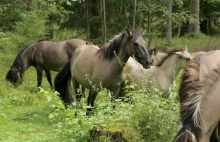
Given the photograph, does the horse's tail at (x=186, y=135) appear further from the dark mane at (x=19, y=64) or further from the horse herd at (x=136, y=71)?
the dark mane at (x=19, y=64)

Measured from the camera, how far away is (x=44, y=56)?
13016 millimetres

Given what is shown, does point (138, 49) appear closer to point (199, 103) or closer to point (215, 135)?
point (215, 135)

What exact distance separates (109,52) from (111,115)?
2224mm

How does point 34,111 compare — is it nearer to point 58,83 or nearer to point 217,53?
point 58,83

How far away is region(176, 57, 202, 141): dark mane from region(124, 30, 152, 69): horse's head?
256cm

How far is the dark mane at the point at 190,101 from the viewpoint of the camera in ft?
13.1

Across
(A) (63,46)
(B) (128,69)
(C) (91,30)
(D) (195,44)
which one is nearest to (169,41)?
(D) (195,44)

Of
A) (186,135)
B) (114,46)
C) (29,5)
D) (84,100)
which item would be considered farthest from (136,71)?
(29,5)

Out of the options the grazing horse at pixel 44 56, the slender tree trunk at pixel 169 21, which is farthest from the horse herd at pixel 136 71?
the slender tree trunk at pixel 169 21

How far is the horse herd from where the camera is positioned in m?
4.17

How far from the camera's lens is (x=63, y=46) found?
12.6 m

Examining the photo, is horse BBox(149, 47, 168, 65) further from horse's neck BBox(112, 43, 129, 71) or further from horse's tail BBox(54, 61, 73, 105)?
horse's tail BBox(54, 61, 73, 105)

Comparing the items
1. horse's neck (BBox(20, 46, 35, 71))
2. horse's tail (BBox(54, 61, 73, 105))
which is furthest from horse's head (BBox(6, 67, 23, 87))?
horse's tail (BBox(54, 61, 73, 105))

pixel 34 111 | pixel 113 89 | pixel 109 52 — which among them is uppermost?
pixel 109 52
